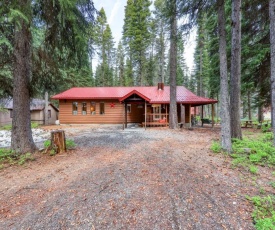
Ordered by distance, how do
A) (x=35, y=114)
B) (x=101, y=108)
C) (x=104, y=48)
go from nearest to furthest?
1. (x=101, y=108)
2. (x=35, y=114)
3. (x=104, y=48)

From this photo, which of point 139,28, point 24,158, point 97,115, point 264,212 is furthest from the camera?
point 139,28

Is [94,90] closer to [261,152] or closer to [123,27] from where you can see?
[123,27]

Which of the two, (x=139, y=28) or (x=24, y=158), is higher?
(x=139, y=28)

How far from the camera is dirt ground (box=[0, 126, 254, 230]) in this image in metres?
2.35

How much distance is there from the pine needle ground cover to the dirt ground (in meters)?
0.15

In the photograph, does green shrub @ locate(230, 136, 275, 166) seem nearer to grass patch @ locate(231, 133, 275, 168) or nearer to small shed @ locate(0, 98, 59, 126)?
grass patch @ locate(231, 133, 275, 168)

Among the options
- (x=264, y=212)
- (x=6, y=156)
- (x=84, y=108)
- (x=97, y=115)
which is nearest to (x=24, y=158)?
(x=6, y=156)

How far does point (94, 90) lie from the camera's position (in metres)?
17.7

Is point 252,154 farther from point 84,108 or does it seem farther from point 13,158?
point 84,108

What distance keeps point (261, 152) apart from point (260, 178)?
6.00 ft

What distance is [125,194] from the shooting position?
2992mm

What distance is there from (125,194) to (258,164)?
153 inches

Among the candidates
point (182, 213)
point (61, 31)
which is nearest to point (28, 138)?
point (61, 31)

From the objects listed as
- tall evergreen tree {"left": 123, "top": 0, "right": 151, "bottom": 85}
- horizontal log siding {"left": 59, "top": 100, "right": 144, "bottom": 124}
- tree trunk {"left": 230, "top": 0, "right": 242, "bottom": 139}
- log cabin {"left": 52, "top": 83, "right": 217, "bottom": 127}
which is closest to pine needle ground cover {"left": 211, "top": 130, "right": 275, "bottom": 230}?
tree trunk {"left": 230, "top": 0, "right": 242, "bottom": 139}
